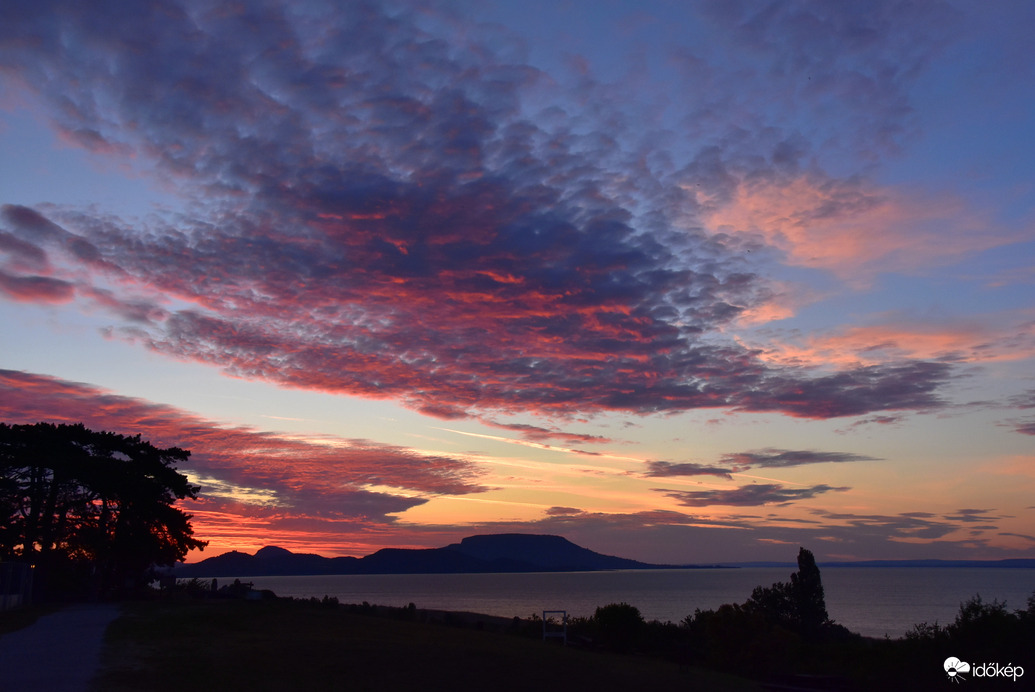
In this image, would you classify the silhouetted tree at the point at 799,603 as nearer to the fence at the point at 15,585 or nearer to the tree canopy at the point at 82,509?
the tree canopy at the point at 82,509

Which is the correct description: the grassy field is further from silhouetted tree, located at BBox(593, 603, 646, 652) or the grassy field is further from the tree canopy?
the tree canopy

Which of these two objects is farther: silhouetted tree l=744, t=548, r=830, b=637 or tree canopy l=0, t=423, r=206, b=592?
silhouetted tree l=744, t=548, r=830, b=637

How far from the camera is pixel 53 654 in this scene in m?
18.1

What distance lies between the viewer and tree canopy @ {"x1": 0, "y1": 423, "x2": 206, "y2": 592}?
38.5 meters

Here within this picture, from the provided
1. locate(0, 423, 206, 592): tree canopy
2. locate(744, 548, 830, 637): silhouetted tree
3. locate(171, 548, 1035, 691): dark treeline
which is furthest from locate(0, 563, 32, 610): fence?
locate(744, 548, 830, 637): silhouetted tree

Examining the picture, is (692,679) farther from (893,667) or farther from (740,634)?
(740,634)

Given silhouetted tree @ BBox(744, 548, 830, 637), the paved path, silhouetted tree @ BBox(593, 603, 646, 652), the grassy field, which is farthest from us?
silhouetted tree @ BBox(744, 548, 830, 637)

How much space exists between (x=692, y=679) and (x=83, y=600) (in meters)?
33.6

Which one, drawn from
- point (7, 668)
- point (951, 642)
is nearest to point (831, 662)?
point (951, 642)

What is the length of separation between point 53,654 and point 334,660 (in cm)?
698

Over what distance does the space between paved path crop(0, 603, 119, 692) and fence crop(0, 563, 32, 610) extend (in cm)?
545

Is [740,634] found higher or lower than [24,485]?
lower

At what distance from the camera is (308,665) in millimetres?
19250

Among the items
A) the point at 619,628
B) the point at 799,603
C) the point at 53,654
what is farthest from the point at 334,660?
the point at 799,603
